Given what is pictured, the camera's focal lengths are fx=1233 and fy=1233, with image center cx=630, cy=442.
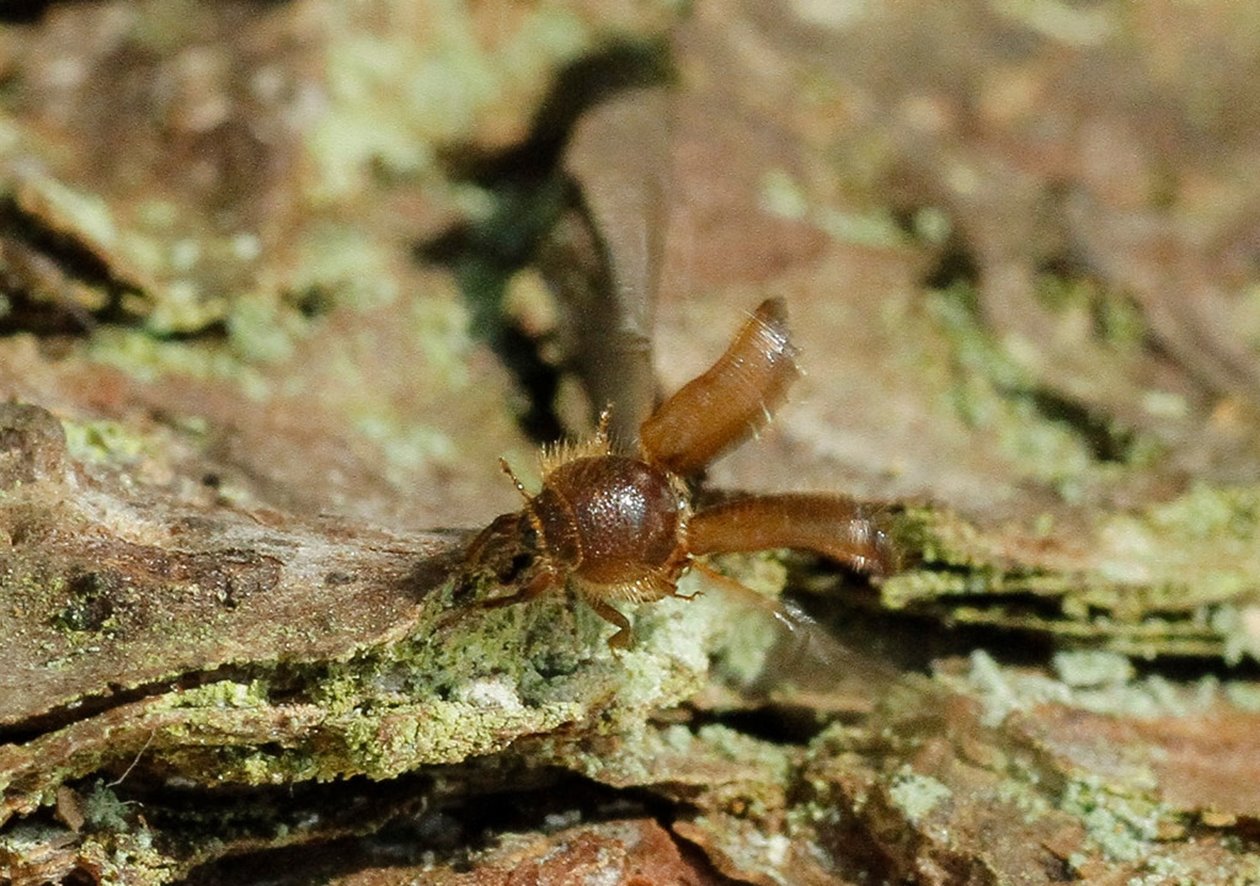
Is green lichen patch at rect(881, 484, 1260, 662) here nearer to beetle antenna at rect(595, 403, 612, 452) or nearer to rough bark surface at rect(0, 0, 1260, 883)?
rough bark surface at rect(0, 0, 1260, 883)

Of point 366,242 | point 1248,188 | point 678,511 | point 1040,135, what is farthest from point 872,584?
point 1248,188

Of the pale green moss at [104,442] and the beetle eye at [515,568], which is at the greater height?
the pale green moss at [104,442]

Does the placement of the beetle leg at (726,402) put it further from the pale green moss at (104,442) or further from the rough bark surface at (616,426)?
the pale green moss at (104,442)

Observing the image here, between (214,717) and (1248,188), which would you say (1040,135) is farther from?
(214,717)

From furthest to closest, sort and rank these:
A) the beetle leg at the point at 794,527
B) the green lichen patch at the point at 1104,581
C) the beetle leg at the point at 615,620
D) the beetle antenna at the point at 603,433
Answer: the green lichen patch at the point at 1104,581, the beetle antenna at the point at 603,433, the beetle leg at the point at 794,527, the beetle leg at the point at 615,620

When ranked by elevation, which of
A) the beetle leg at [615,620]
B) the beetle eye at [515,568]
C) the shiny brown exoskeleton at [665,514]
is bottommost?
the beetle leg at [615,620]

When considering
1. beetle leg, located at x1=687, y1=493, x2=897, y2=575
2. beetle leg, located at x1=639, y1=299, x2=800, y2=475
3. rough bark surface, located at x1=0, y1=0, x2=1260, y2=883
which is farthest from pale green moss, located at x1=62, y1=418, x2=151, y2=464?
beetle leg, located at x1=687, y1=493, x2=897, y2=575

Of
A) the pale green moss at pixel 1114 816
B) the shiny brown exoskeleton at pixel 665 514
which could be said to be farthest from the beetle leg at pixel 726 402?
the pale green moss at pixel 1114 816

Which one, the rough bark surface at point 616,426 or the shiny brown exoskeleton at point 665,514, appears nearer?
the rough bark surface at point 616,426

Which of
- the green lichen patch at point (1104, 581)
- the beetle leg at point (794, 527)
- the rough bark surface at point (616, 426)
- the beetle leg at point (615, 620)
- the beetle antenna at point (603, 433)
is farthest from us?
the green lichen patch at point (1104, 581)

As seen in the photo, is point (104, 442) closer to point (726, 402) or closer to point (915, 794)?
point (726, 402)
